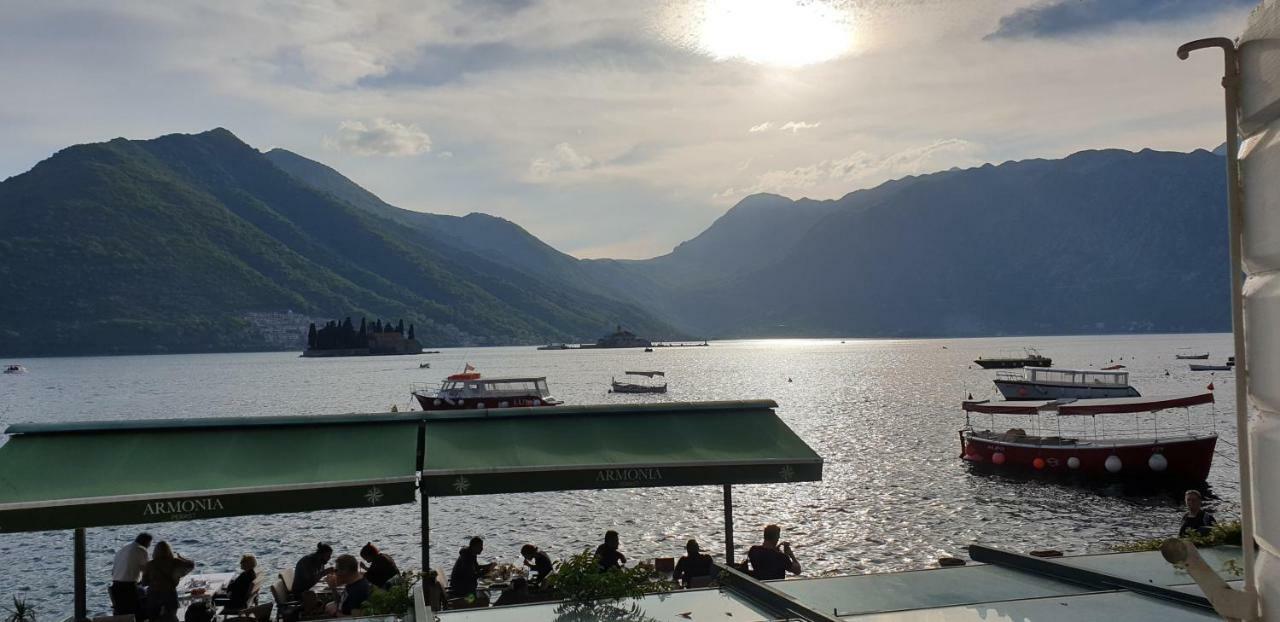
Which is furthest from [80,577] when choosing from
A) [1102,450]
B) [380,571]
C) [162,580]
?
[1102,450]

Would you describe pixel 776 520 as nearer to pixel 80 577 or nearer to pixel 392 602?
pixel 80 577

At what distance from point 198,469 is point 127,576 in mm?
2355

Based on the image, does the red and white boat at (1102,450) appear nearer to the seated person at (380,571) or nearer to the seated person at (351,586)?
the seated person at (380,571)

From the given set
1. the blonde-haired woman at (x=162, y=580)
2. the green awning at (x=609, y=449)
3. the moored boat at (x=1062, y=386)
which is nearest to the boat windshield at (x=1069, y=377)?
the moored boat at (x=1062, y=386)

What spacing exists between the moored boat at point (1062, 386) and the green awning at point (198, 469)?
318 ft

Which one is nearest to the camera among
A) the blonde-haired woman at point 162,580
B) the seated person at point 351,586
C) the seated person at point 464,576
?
the seated person at point 351,586

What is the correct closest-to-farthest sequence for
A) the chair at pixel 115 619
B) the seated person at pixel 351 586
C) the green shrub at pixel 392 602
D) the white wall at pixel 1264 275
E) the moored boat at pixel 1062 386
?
the white wall at pixel 1264 275 < the green shrub at pixel 392 602 < the seated person at pixel 351 586 < the chair at pixel 115 619 < the moored boat at pixel 1062 386

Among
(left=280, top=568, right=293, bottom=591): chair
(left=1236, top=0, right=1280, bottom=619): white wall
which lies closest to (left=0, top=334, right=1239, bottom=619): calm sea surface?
(left=280, top=568, right=293, bottom=591): chair

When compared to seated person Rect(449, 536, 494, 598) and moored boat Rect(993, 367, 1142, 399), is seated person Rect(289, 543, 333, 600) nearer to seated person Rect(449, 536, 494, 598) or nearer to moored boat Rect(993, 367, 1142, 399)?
seated person Rect(449, 536, 494, 598)

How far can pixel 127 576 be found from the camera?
1426 centimetres

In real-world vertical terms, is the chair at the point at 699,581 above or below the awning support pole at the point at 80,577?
below

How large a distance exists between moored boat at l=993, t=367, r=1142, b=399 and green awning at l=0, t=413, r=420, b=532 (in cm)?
9695

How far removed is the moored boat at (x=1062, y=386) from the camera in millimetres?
97938

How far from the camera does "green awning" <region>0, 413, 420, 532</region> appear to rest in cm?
1266
